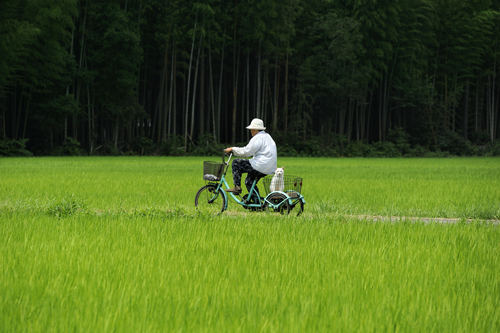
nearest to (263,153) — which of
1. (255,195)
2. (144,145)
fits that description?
(255,195)

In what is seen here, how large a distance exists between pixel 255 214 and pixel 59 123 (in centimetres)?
2729

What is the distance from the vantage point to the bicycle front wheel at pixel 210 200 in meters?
7.94

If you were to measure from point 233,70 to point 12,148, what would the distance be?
14.8 m

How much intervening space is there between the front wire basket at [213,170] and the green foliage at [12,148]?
2652 centimetres

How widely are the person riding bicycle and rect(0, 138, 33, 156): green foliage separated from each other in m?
26.9

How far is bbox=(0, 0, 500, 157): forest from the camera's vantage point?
31734mm

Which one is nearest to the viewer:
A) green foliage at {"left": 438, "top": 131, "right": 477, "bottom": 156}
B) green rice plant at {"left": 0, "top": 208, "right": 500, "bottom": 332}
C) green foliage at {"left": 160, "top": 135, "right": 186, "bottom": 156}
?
green rice plant at {"left": 0, "top": 208, "right": 500, "bottom": 332}

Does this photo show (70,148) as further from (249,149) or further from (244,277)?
(244,277)

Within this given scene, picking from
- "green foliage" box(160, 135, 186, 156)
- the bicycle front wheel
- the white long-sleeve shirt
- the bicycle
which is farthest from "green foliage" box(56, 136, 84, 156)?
the white long-sleeve shirt

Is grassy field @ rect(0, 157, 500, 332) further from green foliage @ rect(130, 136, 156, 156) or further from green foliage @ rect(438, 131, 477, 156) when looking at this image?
green foliage @ rect(438, 131, 477, 156)

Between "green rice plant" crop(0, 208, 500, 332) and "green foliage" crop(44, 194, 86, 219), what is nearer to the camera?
"green rice plant" crop(0, 208, 500, 332)

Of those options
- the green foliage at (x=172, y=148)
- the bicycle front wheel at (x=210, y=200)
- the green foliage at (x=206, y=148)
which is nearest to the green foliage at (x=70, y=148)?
the green foliage at (x=172, y=148)

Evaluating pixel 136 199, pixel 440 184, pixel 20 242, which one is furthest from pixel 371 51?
pixel 20 242

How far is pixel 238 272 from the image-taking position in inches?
167
